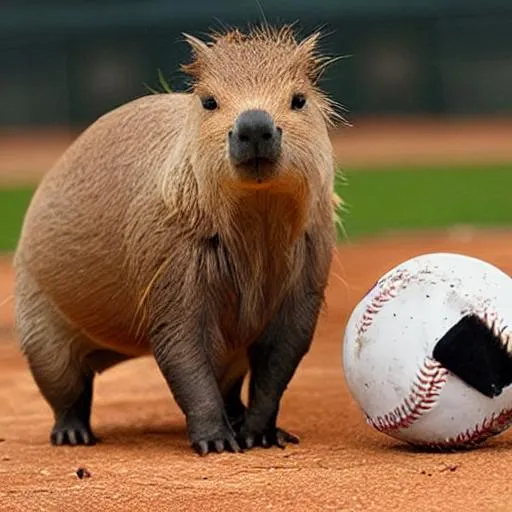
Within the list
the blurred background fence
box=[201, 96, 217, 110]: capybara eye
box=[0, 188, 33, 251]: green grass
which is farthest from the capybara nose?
the blurred background fence

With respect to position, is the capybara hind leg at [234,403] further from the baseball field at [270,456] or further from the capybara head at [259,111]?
the capybara head at [259,111]

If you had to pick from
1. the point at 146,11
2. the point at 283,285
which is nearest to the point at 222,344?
the point at 283,285

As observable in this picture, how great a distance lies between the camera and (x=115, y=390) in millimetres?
10180

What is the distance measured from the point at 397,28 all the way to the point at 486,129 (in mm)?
3563

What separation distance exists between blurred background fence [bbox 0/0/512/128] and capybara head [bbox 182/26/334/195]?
22.7 metres

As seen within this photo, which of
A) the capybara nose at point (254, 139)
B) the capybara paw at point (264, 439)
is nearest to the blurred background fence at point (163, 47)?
the capybara paw at point (264, 439)

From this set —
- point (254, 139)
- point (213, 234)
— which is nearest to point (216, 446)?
point (213, 234)

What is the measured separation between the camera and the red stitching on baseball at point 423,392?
20.7ft

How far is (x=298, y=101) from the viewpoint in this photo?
684cm

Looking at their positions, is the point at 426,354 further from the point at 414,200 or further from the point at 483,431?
the point at 414,200

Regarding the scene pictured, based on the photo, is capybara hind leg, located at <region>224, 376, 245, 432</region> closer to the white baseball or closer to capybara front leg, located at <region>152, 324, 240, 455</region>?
capybara front leg, located at <region>152, 324, 240, 455</region>

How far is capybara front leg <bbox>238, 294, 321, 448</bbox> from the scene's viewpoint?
722 cm

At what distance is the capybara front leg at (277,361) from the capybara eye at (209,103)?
110 centimetres

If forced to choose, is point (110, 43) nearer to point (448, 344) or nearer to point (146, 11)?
point (146, 11)
